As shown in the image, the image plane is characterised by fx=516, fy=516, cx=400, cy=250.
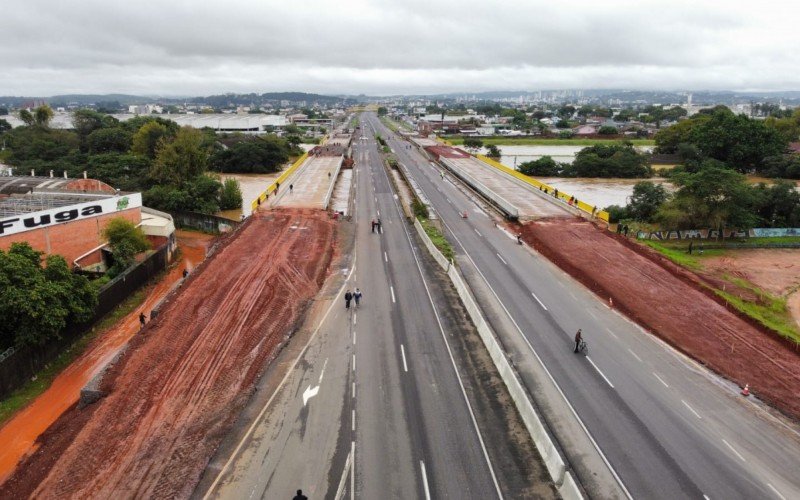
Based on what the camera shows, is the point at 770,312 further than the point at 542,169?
No

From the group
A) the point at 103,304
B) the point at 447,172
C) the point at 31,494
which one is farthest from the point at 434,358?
Result: the point at 447,172

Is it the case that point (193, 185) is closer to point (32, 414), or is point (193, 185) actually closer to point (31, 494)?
point (32, 414)

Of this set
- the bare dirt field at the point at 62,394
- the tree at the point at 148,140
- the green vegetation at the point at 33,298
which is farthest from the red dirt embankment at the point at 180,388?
the tree at the point at 148,140

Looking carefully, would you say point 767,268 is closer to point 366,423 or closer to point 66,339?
point 366,423

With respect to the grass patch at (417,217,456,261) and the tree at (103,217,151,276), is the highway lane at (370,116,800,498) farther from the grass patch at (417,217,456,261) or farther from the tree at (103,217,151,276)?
the tree at (103,217,151,276)

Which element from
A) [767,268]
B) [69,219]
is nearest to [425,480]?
[69,219]
